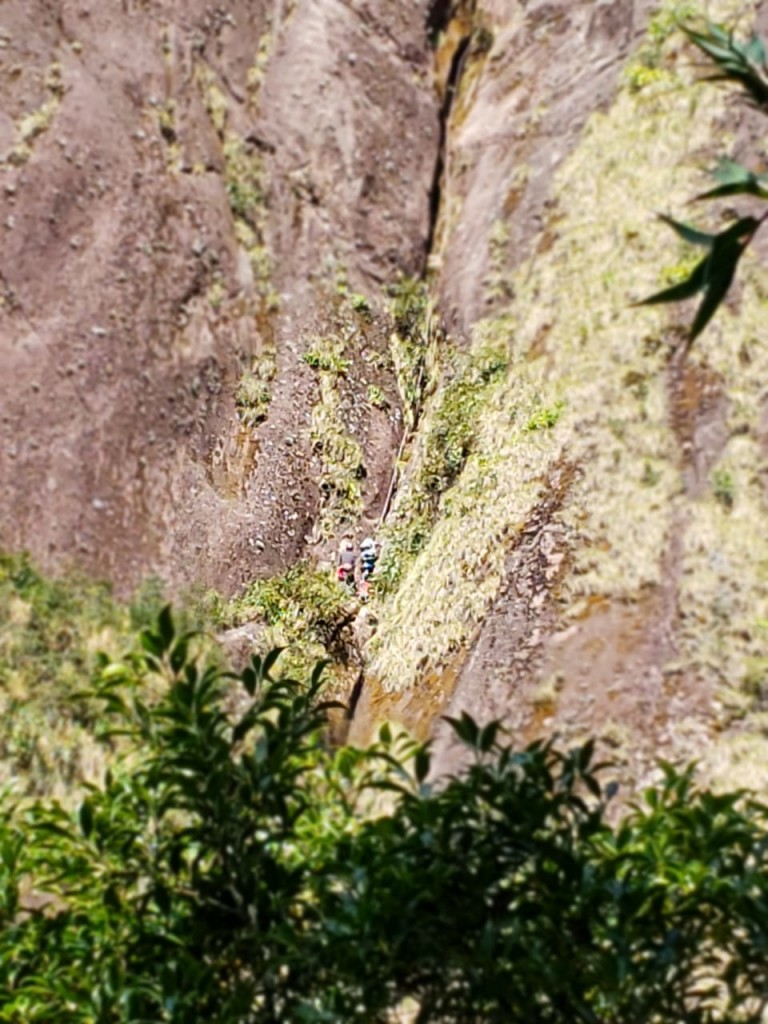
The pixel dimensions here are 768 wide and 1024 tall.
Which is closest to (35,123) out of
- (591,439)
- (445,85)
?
(445,85)

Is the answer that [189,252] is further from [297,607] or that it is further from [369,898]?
[369,898]

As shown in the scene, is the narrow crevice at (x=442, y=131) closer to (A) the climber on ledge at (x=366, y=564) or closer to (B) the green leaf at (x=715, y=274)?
(A) the climber on ledge at (x=366, y=564)

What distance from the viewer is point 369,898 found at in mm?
2885

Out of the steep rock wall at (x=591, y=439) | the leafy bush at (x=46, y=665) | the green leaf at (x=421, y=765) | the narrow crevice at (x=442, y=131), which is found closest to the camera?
the green leaf at (x=421, y=765)

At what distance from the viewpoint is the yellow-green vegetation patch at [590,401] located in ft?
20.2

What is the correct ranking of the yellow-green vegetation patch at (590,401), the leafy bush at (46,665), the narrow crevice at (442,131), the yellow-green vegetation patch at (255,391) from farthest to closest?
1. the narrow crevice at (442,131)
2. the yellow-green vegetation patch at (255,391)
3. the yellow-green vegetation patch at (590,401)
4. the leafy bush at (46,665)

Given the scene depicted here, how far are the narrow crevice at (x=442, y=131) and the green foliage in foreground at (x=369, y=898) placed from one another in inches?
251

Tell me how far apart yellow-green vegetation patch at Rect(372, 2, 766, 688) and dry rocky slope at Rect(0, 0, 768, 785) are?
0.02 m

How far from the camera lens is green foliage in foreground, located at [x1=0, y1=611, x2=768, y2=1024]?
2859 millimetres

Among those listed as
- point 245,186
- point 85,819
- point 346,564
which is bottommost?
point 85,819

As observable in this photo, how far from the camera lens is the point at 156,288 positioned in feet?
26.5

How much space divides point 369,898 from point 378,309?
20.3 ft

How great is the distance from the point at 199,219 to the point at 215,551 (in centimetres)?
213

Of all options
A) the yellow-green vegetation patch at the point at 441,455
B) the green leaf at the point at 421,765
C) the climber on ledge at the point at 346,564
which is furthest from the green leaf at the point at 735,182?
the climber on ledge at the point at 346,564
